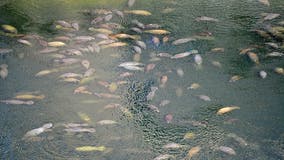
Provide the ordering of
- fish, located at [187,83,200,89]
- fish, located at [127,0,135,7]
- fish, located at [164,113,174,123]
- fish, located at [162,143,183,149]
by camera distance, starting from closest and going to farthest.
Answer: fish, located at [162,143,183,149] < fish, located at [164,113,174,123] < fish, located at [187,83,200,89] < fish, located at [127,0,135,7]

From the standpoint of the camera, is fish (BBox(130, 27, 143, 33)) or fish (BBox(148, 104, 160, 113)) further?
fish (BBox(130, 27, 143, 33))

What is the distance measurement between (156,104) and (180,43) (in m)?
0.98

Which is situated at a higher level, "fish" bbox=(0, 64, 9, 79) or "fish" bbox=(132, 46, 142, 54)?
"fish" bbox=(132, 46, 142, 54)

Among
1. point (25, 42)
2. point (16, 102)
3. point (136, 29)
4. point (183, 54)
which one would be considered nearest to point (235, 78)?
point (183, 54)

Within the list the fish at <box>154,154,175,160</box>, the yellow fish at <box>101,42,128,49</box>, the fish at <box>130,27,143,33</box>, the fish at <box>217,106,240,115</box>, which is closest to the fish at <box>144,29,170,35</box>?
the fish at <box>130,27,143,33</box>

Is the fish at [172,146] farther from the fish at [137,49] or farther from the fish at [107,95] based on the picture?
the fish at [137,49]

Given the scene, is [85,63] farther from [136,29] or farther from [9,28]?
[9,28]

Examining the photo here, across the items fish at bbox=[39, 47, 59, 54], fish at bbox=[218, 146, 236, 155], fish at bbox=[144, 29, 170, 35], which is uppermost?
fish at bbox=[144, 29, 170, 35]

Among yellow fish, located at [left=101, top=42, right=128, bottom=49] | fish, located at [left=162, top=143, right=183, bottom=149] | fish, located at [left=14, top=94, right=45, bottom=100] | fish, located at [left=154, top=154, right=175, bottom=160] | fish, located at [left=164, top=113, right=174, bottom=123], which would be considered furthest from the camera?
yellow fish, located at [left=101, top=42, right=128, bottom=49]

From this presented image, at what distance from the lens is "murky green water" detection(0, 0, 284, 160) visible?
3.59 metres

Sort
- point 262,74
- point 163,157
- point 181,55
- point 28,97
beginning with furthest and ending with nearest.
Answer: point 181,55, point 262,74, point 28,97, point 163,157

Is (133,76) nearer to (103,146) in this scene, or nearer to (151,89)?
(151,89)

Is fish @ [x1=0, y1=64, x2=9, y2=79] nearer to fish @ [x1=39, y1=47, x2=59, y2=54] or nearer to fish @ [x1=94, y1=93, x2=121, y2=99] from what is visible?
fish @ [x1=39, y1=47, x2=59, y2=54]

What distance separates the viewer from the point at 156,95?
411 centimetres
